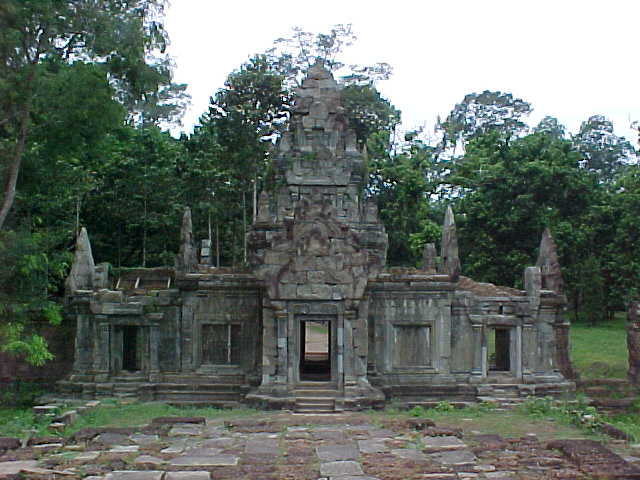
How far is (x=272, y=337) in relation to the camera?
18719 mm

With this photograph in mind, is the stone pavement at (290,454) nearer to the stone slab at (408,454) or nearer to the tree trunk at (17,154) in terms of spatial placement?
the stone slab at (408,454)

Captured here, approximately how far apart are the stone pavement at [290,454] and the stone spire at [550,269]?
7917mm

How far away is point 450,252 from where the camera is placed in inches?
814

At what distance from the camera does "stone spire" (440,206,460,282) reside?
1997cm

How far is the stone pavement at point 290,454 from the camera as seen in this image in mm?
11820

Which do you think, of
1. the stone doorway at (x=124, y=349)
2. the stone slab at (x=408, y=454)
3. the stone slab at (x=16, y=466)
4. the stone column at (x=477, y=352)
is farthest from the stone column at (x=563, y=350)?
the stone slab at (x=16, y=466)

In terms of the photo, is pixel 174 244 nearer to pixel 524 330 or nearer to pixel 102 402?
pixel 102 402

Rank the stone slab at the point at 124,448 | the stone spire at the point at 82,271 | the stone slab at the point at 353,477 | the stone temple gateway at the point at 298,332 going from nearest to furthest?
the stone slab at the point at 353,477 → the stone slab at the point at 124,448 → the stone temple gateway at the point at 298,332 → the stone spire at the point at 82,271

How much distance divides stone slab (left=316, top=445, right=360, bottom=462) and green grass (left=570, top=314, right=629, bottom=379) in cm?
1221

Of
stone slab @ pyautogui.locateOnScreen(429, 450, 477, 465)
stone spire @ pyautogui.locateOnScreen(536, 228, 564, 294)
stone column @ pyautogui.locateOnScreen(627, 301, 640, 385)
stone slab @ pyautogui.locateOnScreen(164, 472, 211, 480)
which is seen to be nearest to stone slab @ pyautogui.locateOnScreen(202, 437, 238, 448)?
stone slab @ pyautogui.locateOnScreen(164, 472, 211, 480)

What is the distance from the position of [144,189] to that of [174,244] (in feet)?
9.71

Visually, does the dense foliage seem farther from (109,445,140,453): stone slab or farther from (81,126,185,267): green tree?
(109,445,140,453): stone slab

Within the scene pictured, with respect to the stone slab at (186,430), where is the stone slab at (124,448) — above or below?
above

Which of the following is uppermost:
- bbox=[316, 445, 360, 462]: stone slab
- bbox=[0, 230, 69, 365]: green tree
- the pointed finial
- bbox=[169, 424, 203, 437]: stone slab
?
the pointed finial
